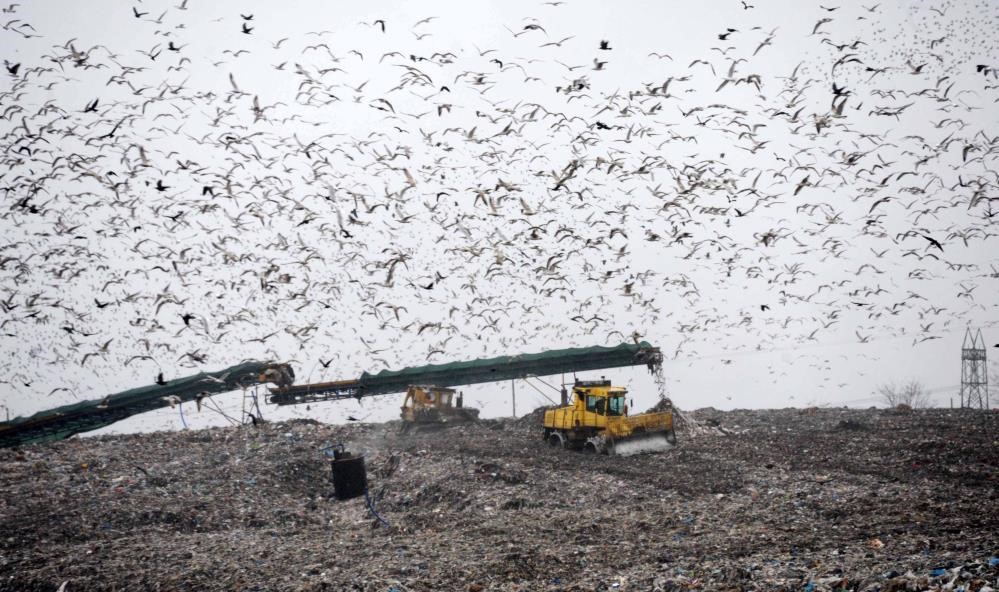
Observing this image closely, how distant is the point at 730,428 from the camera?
19.7 metres

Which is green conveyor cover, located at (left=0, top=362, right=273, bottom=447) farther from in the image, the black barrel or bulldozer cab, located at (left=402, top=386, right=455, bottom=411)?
the black barrel

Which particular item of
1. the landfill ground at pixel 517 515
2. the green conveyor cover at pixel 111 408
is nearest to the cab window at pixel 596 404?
the landfill ground at pixel 517 515

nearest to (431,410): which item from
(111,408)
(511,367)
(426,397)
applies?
(426,397)

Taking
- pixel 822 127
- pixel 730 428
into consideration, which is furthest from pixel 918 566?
pixel 730 428

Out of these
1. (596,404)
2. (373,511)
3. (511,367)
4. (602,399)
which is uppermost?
(511,367)

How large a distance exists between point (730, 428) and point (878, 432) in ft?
15.4

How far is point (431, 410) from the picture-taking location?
20.3m

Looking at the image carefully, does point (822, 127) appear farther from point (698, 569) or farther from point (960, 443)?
point (960, 443)

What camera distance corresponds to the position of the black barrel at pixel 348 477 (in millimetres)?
12422

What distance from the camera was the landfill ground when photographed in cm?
623

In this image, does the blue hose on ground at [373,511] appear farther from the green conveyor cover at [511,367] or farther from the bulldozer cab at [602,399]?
the green conveyor cover at [511,367]

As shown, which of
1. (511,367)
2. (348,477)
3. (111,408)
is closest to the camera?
(348,477)

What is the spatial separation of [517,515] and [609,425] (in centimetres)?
527

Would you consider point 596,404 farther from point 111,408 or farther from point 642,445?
point 111,408
